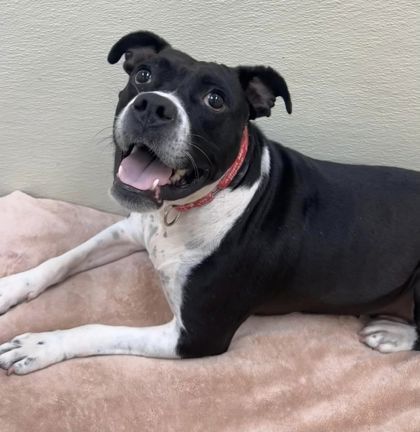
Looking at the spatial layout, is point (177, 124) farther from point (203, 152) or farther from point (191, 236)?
point (191, 236)

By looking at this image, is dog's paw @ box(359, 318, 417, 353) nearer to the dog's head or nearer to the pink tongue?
the dog's head

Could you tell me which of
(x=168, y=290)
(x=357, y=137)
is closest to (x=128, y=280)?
(x=168, y=290)

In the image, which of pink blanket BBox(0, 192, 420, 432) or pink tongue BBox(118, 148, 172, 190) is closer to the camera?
pink tongue BBox(118, 148, 172, 190)

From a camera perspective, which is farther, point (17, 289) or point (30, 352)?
point (17, 289)

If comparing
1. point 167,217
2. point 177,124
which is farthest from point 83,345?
point 177,124

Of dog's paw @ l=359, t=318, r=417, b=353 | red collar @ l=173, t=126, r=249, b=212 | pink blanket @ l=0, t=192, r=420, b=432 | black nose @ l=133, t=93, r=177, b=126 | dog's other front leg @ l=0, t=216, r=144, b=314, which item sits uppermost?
black nose @ l=133, t=93, r=177, b=126

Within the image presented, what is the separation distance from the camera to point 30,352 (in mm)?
2312

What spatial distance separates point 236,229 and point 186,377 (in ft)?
2.20

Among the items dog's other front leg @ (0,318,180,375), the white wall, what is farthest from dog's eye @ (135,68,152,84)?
dog's other front leg @ (0,318,180,375)

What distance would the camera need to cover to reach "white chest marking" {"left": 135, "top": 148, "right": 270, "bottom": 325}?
2.25 metres

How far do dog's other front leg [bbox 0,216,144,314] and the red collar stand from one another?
0.60 metres

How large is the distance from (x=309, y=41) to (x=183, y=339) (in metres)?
1.44

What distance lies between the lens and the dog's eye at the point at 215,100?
78.6 inches

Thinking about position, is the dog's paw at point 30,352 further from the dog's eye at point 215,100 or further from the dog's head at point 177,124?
the dog's eye at point 215,100
